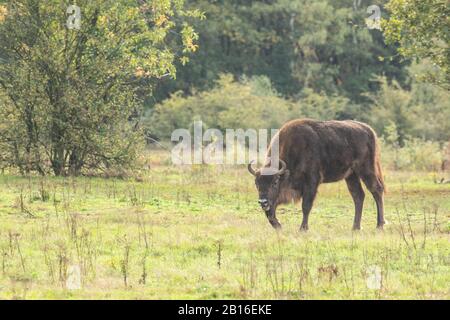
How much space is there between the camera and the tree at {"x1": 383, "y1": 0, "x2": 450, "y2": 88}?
25.0m

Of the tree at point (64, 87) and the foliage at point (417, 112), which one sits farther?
the foliage at point (417, 112)

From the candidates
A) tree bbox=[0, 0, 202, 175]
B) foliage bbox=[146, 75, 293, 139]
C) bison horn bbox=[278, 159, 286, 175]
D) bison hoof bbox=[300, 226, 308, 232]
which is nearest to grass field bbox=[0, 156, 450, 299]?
bison hoof bbox=[300, 226, 308, 232]

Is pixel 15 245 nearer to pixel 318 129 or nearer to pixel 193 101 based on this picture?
pixel 318 129

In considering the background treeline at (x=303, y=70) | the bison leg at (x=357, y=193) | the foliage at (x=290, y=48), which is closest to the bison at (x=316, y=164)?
the bison leg at (x=357, y=193)

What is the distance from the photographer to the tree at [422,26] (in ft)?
82.2

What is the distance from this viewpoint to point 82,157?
91.7 ft

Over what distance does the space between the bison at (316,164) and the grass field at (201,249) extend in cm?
58

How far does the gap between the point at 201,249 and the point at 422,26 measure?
1292 centimetres

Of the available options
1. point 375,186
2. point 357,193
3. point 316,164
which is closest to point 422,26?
point 375,186

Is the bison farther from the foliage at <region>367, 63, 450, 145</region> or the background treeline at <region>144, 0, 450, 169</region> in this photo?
the foliage at <region>367, 63, 450, 145</region>

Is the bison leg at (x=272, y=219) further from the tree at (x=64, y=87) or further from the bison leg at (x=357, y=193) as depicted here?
the tree at (x=64, y=87)

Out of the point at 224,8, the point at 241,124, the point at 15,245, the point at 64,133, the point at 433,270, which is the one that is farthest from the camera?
the point at 224,8

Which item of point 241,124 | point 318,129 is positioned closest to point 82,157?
point 318,129

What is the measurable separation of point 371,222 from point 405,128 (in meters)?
33.5
